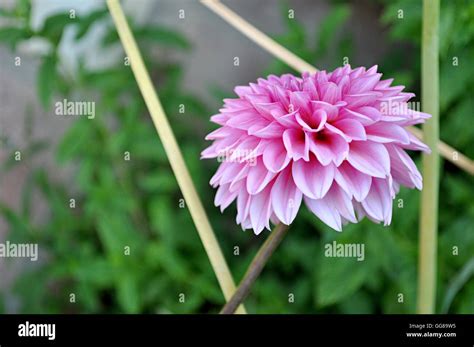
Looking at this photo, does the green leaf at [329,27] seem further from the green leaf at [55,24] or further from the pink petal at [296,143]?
the pink petal at [296,143]

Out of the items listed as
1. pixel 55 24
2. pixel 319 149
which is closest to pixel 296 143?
pixel 319 149

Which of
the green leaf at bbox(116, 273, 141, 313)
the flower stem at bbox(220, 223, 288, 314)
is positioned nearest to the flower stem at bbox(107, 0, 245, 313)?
the flower stem at bbox(220, 223, 288, 314)

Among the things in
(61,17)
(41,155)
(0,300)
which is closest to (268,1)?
(61,17)

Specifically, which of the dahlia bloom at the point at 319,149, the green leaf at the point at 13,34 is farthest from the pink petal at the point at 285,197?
the green leaf at the point at 13,34

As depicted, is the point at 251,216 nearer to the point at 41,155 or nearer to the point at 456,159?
the point at 456,159

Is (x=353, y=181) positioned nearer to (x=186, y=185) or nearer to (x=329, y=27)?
(x=186, y=185)

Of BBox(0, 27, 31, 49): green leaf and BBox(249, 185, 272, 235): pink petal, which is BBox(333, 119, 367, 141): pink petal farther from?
BBox(0, 27, 31, 49): green leaf

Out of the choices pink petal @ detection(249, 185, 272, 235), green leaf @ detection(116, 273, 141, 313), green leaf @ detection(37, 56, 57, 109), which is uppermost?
green leaf @ detection(37, 56, 57, 109)
